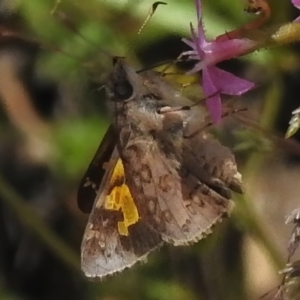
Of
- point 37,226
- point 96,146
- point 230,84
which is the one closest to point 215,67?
point 230,84

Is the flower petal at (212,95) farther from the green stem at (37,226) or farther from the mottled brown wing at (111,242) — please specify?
the green stem at (37,226)

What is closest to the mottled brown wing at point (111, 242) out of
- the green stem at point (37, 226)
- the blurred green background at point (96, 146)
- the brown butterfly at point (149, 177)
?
the brown butterfly at point (149, 177)

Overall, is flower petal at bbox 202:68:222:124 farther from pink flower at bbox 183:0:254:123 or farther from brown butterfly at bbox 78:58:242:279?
brown butterfly at bbox 78:58:242:279

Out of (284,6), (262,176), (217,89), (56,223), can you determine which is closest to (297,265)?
(217,89)

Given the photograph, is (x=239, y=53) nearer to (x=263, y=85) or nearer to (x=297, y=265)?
(x=297, y=265)

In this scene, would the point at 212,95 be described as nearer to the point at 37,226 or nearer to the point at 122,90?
the point at 122,90

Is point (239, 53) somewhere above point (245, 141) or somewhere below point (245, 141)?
above
